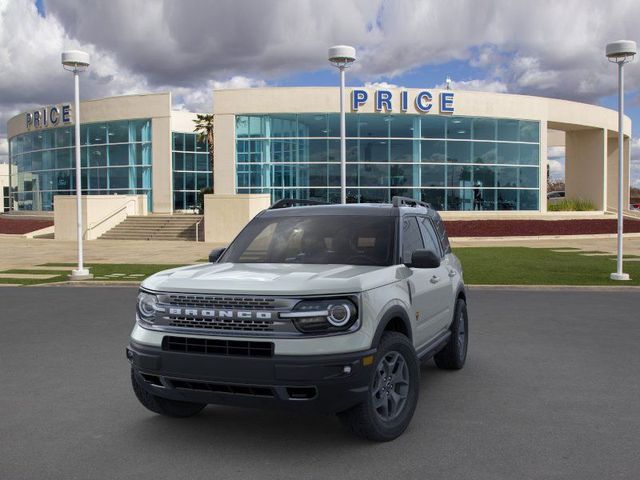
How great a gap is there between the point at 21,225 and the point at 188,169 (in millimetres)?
12133

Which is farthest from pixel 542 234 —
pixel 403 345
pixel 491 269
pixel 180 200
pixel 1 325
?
pixel 403 345

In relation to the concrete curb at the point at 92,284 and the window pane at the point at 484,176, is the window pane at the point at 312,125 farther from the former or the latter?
the concrete curb at the point at 92,284

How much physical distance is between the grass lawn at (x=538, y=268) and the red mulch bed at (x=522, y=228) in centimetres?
896

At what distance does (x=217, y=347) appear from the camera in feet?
15.6

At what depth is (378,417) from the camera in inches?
195

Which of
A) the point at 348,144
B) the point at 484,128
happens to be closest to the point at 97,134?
the point at 348,144

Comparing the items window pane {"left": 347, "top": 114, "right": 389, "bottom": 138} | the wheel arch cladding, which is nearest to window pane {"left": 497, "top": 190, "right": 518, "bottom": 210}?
window pane {"left": 347, "top": 114, "right": 389, "bottom": 138}

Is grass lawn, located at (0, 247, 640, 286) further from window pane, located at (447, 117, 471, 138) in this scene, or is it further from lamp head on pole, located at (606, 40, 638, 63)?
window pane, located at (447, 117, 471, 138)

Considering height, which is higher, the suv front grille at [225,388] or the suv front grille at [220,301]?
the suv front grille at [220,301]

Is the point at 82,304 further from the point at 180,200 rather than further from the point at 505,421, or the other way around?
the point at 180,200

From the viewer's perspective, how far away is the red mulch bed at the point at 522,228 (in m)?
35.6

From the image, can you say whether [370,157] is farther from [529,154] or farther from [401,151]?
[529,154]

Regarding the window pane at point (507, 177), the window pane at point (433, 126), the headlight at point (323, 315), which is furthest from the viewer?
the window pane at point (507, 177)

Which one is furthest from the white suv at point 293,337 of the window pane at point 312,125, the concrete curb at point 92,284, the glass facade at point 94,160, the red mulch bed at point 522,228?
the glass facade at point 94,160
